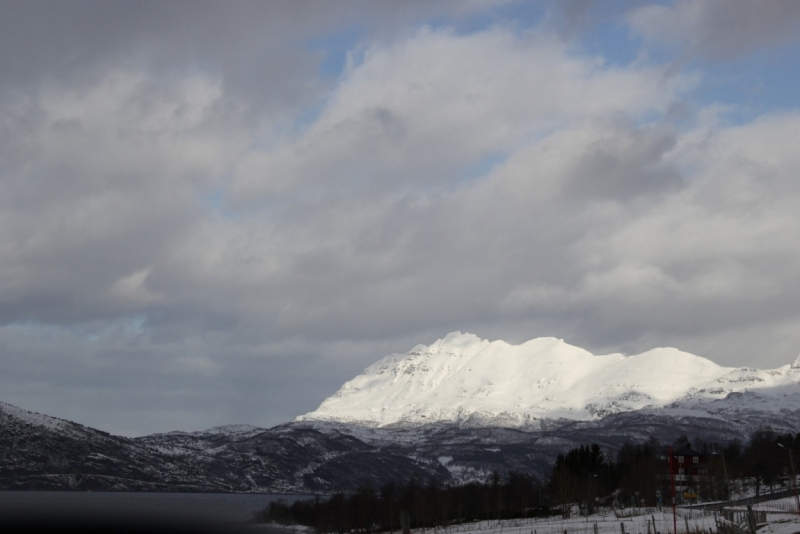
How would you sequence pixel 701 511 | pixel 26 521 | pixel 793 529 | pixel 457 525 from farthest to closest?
pixel 26 521, pixel 457 525, pixel 701 511, pixel 793 529

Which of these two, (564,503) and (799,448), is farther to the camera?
(799,448)

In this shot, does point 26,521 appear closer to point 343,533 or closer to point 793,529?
point 343,533

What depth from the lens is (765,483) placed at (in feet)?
635

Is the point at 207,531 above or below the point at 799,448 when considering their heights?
below

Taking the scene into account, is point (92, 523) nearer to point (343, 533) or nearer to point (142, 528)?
point (142, 528)

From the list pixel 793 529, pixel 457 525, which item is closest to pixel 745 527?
pixel 793 529

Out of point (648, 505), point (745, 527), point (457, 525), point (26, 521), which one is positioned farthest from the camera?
point (26, 521)

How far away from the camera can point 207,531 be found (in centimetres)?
19650

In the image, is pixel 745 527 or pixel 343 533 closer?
pixel 745 527

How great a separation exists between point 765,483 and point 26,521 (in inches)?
6689

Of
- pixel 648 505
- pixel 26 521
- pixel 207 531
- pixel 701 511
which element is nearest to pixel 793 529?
pixel 701 511

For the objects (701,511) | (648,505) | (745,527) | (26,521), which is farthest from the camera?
(26,521)

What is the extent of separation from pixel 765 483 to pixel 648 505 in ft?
148

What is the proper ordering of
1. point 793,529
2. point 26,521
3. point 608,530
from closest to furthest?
point 793,529
point 608,530
point 26,521
